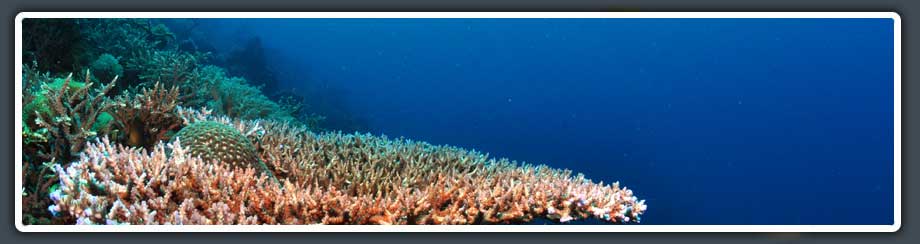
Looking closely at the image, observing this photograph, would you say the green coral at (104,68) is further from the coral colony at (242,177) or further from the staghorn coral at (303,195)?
the staghorn coral at (303,195)

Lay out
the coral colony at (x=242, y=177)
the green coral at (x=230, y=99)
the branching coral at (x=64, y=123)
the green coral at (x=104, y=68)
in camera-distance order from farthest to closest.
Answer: the green coral at (x=230, y=99) < the green coral at (x=104, y=68) < the branching coral at (x=64, y=123) < the coral colony at (x=242, y=177)

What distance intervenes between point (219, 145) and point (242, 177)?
55cm

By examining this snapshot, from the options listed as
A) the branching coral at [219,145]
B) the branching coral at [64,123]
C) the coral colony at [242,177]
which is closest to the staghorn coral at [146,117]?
the coral colony at [242,177]

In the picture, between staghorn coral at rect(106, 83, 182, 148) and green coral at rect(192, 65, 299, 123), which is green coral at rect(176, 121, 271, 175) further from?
green coral at rect(192, 65, 299, 123)

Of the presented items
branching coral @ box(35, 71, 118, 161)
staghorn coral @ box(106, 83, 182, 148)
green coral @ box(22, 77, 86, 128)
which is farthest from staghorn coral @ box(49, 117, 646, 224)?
staghorn coral @ box(106, 83, 182, 148)

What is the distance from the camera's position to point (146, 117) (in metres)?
3.44

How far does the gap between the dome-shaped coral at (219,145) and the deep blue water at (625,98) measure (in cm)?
1477

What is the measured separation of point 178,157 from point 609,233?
2198 millimetres

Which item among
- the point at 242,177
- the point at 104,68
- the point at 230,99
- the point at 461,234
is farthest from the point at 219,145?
the point at 104,68

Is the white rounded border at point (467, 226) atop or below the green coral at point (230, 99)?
below

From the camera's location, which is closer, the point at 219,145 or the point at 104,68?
the point at 219,145

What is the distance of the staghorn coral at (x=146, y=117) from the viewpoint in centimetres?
330

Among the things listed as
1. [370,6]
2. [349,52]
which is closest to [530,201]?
[370,6]

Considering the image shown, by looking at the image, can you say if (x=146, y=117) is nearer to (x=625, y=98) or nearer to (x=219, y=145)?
(x=219, y=145)
